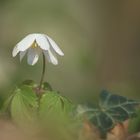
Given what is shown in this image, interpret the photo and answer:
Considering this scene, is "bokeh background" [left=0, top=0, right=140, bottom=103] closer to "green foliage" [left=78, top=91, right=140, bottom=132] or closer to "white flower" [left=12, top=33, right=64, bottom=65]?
"white flower" [left=12, top=33, right=64, bottom=65]

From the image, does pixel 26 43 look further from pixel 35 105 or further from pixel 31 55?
pixel 35 105

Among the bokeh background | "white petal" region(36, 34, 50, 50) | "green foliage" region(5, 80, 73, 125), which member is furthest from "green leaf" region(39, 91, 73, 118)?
the bokeh background

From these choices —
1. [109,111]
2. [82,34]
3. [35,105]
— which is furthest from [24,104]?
[82,34]

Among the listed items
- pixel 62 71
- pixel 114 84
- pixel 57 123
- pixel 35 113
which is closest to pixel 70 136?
pixel 57 123

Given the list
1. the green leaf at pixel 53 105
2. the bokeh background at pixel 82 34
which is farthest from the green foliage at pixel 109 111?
the bokeh background at pixel 82 34

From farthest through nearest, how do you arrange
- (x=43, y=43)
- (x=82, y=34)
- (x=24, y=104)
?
(x=82, y=34) < (x=43, y=43) < (x=24, y=104)

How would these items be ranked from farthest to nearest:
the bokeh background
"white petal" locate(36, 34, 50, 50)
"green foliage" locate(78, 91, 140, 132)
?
1. the bokeh background
2. "white petal" locate(36, 34, 50, 50)
3. "green foliage" locate(78, 91, 140, 132)
